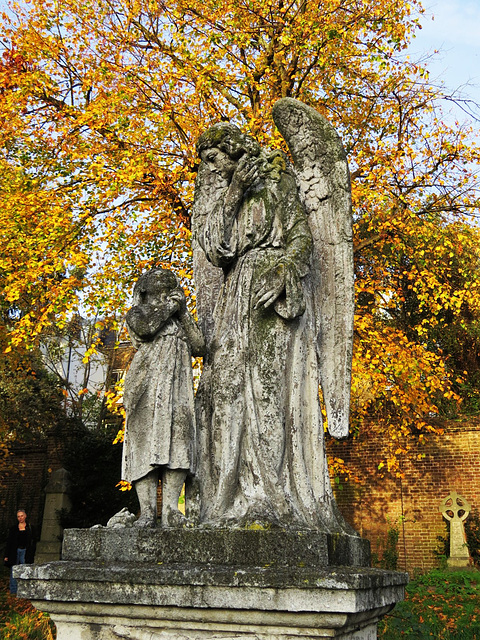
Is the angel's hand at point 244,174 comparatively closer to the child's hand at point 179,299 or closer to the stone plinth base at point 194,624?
the child's hand at point 179,299

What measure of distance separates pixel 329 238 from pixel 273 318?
0.73 m

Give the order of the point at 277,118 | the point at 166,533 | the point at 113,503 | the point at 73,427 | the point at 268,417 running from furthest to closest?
the point at 73,427, the point at 113,503, the point at 277,118, the point at 268,417, the point at 166,533

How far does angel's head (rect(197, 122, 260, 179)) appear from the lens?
4.48 m

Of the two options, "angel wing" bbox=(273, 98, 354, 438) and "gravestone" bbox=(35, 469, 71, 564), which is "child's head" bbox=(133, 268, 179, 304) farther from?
"gravestone" bbox=(35, 469, 71, 564)

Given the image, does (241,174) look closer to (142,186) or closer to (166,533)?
(166,533)

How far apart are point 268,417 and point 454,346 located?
57.9ft

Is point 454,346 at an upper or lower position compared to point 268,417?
upper

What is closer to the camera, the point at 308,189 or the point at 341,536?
the point at 341,536

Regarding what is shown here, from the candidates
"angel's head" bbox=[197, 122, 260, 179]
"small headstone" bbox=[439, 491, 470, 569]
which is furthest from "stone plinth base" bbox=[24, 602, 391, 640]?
"small headstone" bbox=[439, 491, 470, 569]

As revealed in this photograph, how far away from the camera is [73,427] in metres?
20.0

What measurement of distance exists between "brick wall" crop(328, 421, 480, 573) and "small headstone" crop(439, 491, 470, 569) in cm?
34

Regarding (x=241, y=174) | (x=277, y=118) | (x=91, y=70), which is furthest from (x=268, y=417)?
(x=91, y=70)

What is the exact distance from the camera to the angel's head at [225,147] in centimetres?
448

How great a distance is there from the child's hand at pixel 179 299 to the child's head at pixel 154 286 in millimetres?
39
